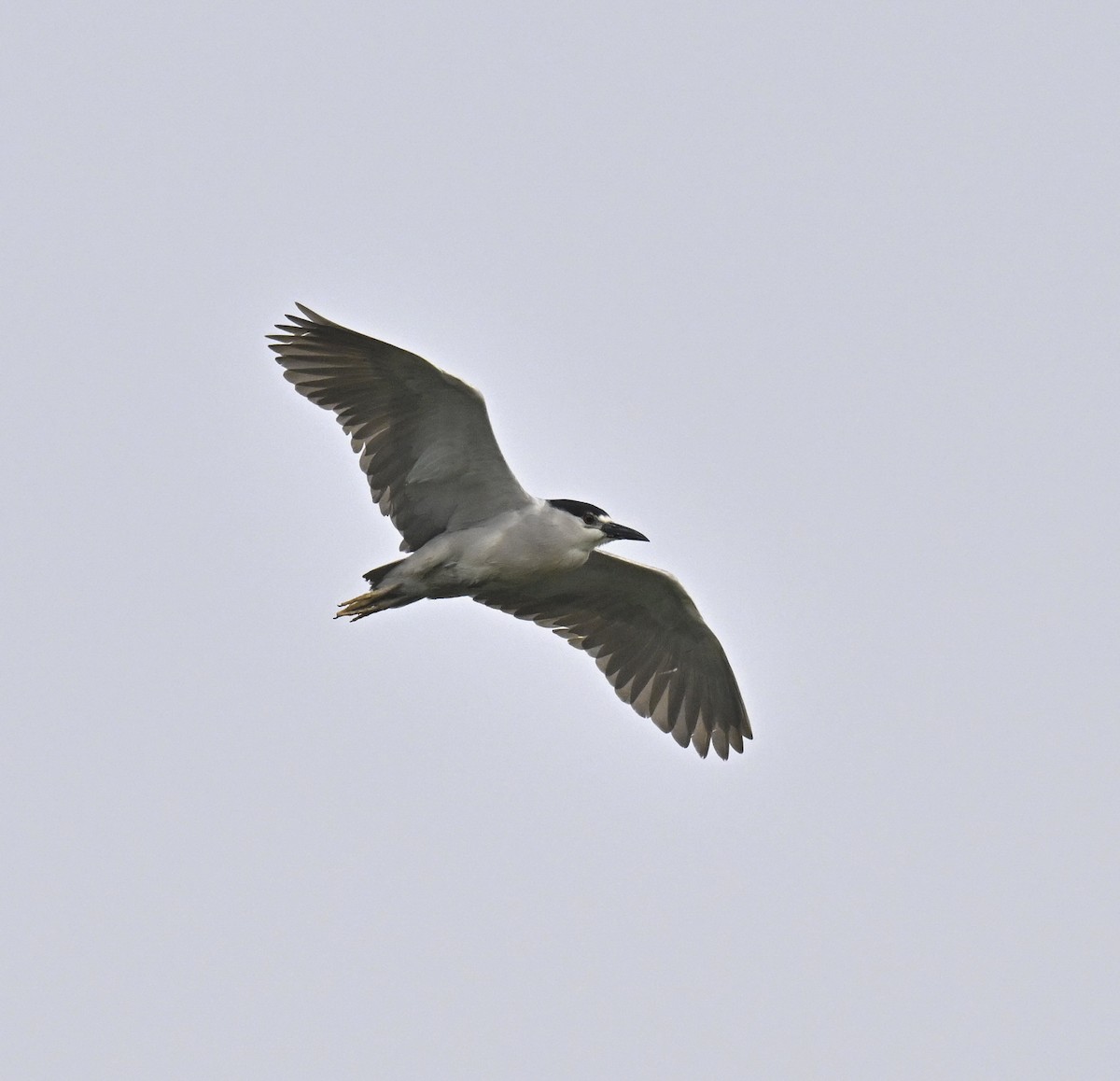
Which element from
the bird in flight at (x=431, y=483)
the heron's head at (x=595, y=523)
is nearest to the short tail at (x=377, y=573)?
the bird in flight at (x=431, y=483)

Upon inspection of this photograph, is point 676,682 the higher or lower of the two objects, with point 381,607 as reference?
higher

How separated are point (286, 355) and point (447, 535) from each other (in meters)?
2.02

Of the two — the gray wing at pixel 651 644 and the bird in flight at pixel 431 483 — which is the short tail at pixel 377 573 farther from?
the gray wing at pixel 651 644

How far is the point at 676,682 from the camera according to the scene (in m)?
16.1

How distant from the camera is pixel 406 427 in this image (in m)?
13.8

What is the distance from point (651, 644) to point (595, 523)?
234 centimetres

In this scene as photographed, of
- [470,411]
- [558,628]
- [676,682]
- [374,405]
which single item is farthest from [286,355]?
[676,682]

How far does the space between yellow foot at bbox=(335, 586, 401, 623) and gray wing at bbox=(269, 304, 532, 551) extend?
52cm

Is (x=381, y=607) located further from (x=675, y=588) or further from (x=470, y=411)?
(x=675, y=588)

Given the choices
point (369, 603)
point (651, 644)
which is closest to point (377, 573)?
point (369, 603)

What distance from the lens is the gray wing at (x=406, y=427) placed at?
1347 centimetres

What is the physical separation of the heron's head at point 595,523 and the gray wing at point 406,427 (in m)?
0.37

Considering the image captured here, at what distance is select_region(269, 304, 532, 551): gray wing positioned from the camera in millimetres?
13469

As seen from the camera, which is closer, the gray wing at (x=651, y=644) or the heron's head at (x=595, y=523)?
the heron's head at (x=595, y=523)
